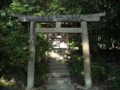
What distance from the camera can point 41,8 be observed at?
1083 cm

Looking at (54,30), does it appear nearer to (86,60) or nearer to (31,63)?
(31,63)

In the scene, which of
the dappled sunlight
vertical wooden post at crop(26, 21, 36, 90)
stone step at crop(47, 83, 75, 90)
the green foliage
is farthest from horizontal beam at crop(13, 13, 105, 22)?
the dappled sunlight

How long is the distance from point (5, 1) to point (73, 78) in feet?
19.8

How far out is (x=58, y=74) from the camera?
8766 millimetres

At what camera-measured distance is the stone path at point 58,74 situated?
731cm

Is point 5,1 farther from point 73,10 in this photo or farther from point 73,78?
point 73,78

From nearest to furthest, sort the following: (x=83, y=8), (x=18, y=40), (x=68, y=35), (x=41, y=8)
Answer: (x=18, y=40), (x=83, y=8), (x=41, y=8), (x=68, y=35)

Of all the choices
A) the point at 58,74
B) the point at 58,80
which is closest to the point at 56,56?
the point at 58,74

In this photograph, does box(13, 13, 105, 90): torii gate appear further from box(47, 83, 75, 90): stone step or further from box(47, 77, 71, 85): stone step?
box(47, 77, 71, 85): stone step

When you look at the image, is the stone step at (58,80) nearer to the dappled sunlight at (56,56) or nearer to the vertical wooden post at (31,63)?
the vertical wooden post at (31,63)

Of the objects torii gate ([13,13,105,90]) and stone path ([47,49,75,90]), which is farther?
stone path ([47,49,75,90])

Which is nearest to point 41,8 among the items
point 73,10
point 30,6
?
point 30,6

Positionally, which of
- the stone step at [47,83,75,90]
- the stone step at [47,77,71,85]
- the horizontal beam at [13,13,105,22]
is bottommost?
the stone step at [47,77,71,85]

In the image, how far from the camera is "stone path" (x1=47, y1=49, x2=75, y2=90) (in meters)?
7.31
